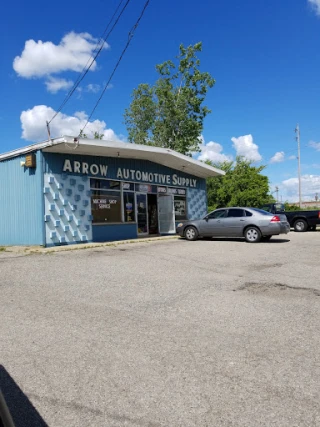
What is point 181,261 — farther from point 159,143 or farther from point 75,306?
point 159,143

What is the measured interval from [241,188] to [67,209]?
37.6 metres

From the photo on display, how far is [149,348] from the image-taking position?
13.3 ft

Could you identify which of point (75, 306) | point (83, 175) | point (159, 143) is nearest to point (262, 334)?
point (75, 306)

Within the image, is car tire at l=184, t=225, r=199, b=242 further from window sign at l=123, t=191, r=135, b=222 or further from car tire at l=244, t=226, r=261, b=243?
window sign at l=123, t=191, r=135, b=222

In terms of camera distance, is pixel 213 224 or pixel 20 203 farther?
pixel 213 224

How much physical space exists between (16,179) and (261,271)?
10335 millimetres

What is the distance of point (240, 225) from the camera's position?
51.2 ft

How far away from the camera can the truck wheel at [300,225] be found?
2194 cm

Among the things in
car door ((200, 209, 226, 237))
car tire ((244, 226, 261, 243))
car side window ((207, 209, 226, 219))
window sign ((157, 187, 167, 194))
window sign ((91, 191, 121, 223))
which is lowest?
car tire ((244, 226, 261, 243))

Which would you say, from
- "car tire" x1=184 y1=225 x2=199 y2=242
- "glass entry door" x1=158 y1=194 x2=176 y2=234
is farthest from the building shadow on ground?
"glass entry door" x1=158 y1=194 x2=176 y2=234

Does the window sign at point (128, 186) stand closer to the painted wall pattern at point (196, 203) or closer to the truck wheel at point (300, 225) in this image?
the painted wall pattern at point (196, 203)

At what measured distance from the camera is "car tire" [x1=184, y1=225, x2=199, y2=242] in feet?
55.2

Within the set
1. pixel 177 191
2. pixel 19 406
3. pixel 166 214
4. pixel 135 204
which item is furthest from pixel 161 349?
pixel 177 191

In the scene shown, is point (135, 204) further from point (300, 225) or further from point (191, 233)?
point (300, 225)
